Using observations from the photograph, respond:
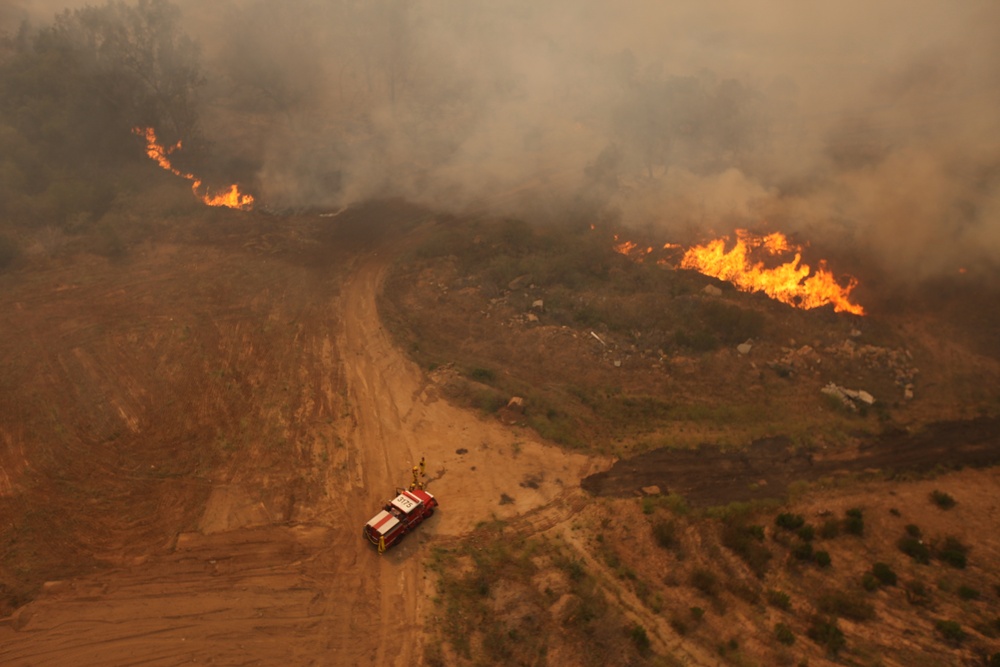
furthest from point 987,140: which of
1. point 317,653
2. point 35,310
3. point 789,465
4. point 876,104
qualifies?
point 35,310

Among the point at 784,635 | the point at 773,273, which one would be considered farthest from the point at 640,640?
the point at 773,273

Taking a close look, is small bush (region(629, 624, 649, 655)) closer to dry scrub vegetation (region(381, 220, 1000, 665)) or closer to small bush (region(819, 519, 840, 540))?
dry scrub vegetation (region(381, 220, 1000, 665))

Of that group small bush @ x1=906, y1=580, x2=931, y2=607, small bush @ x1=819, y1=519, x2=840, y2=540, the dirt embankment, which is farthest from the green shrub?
small bush @ x1=906, y1=580, x2=931, y2=607

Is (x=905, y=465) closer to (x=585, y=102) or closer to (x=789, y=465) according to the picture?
(x=789, y=465)

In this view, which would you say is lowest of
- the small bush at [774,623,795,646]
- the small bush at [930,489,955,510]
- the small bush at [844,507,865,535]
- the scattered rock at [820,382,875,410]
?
the small bush at [774,623,795,646]

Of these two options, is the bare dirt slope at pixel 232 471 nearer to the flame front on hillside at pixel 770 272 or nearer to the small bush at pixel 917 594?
the small bush at pixel 917 594

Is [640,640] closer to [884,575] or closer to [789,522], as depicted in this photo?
[789,522]
